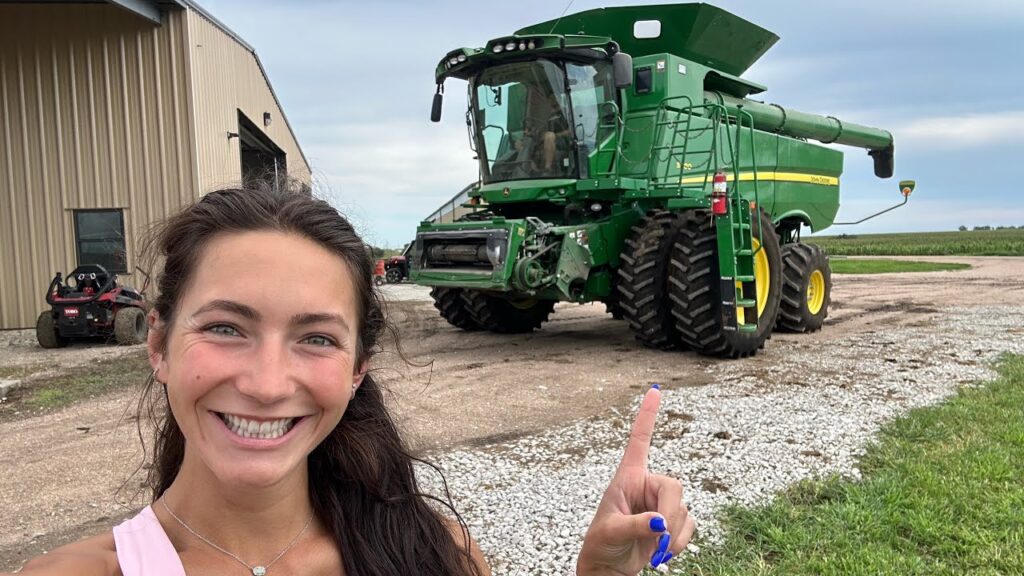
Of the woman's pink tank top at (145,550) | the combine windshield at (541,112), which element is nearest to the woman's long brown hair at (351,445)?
the woman's pink tank top at (145,550)

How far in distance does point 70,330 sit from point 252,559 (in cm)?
978

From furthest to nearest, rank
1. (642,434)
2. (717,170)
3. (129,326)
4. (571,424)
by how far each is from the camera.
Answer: (129,326)
(717,170)
(571,424)
(642,434)

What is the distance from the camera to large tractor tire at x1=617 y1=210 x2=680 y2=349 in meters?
8.10

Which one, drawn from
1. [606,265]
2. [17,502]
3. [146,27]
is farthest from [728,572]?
[146,27]

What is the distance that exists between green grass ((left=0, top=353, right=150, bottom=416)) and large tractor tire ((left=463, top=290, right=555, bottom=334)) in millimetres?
4190

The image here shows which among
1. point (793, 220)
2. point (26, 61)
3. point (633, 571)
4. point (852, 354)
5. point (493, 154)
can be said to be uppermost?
point (26, 61)

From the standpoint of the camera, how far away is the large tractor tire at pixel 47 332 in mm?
9773

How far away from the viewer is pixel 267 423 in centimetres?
145

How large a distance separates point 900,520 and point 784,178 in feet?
29.3

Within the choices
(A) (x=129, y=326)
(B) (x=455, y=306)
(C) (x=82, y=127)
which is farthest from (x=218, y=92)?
(B) (x=455, y=306)

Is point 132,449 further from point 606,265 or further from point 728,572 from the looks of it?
point 606,265

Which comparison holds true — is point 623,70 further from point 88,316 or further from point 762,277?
point 88,316

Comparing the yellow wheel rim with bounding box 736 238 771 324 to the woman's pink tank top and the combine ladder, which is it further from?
the woman's pink tank top

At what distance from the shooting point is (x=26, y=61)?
12109mm
